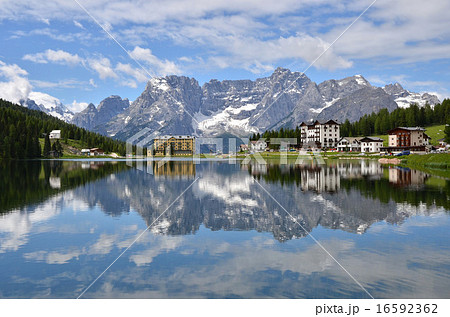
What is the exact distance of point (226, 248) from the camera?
19.9 metres

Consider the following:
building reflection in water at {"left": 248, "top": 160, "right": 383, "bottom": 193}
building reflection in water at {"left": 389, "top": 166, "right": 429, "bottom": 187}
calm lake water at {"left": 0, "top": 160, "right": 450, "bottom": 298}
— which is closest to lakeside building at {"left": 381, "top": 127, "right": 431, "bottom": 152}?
building reflection in water at {"left": 248, "top": 160, "right": 383, "bottom": 193}

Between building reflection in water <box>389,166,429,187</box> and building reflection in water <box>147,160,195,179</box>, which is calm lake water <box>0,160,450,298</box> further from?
building reflection in water <box>147,160,195,179</box>

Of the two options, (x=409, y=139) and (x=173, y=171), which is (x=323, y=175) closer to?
(x=173, y=171)

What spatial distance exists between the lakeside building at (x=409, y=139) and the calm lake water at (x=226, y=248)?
157 m

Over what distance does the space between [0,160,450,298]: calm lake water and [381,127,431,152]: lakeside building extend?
157m

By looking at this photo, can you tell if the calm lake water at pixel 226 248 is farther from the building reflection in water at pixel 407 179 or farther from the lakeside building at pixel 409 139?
the lakeside building at pixel 409 139

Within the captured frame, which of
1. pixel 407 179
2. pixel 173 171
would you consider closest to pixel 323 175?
pixel 407 179

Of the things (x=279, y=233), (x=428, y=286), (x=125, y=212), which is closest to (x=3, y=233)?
(x=125, y=212)

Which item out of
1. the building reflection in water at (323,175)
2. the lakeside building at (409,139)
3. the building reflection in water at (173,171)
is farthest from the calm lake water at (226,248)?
the lakeside building at (409,139)

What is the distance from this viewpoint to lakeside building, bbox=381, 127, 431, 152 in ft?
573

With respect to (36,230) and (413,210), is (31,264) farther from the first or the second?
(413,210)

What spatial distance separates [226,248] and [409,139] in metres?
183

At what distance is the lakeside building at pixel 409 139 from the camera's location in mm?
174613
